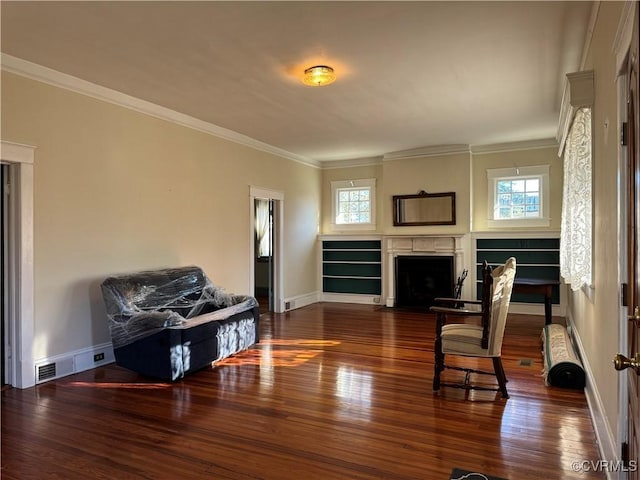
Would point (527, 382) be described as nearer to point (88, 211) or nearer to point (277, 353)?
point (277, 353)

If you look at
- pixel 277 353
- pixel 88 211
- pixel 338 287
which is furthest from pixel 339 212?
pixel 88 211

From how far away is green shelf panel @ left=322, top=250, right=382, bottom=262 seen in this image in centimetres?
791

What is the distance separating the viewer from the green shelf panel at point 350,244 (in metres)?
7.91

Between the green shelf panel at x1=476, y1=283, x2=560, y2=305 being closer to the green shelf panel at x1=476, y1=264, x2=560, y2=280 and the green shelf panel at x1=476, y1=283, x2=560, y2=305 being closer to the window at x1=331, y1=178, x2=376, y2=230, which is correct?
the green shelf panel at x1=476, y1=264, x2=560, y2=280

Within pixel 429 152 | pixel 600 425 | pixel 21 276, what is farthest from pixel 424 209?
pixel 21 276

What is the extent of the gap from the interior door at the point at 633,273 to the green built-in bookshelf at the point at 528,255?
5.26 metres

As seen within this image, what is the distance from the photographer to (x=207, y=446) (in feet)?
8.16

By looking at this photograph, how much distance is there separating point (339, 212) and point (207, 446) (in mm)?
6205

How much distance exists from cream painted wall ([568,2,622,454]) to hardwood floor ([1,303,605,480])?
46cm

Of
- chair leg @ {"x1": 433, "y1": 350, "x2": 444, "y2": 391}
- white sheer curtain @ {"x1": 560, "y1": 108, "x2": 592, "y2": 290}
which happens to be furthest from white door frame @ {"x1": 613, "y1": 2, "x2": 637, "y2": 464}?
chair leg @ {"x1": 433, "y1": 350, "x2": 444, "y2": 391}

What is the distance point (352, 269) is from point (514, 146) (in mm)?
3509

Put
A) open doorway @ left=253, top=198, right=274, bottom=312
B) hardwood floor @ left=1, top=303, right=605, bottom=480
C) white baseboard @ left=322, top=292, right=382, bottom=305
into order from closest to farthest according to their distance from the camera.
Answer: hardwood floor @ left=1, top=303, right=605, bottom=480
white baseboard @ left=322, top=292, right=382, bottom=305
open doorway @ left=253, top=198, right=274, bottom=312

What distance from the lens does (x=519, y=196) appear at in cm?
692

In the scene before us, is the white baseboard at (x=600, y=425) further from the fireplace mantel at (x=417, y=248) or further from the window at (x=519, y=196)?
the window at (x=519, y=196)
